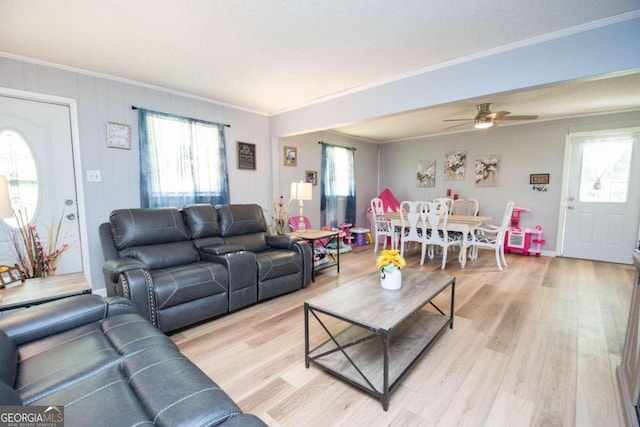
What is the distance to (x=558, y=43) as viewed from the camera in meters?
2.17

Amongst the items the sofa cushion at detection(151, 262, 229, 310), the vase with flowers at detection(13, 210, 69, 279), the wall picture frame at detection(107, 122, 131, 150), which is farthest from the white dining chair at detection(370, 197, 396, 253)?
the vase with flowers at detection(13, 210, 69, 279)

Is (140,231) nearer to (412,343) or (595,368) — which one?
(412,343)

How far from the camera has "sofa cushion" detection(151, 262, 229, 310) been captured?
2211 mm

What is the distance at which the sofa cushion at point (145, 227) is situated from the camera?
8.43 ft

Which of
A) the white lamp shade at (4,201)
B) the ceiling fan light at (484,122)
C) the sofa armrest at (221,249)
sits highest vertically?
the ceiling fan light at (484,122)

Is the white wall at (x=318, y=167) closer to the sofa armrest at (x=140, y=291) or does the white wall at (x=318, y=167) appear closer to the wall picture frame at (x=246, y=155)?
the wall picture frame at (x=246, y=155)

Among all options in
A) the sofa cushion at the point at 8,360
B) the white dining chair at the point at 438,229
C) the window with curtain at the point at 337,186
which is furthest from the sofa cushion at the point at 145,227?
the white dining chair at the point at 438,229

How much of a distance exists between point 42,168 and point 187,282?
6.51 feet

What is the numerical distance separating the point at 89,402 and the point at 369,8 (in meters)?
2.48

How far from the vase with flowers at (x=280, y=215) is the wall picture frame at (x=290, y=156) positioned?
65 cm

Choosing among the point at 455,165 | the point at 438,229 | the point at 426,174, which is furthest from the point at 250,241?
the point at 455,165

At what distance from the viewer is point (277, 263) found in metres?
2.98

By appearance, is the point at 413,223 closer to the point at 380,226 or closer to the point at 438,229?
the point at 438,229

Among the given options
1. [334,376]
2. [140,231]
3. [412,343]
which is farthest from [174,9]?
[412,343]
